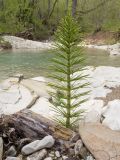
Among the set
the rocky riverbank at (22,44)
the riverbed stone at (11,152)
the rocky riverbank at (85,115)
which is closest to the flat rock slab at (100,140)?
the rocky riverbank at (85,115)

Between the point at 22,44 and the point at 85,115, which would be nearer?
the point at 85,115

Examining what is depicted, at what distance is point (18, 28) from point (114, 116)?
32147 mm

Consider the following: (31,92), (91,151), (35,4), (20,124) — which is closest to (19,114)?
A: (20,124)

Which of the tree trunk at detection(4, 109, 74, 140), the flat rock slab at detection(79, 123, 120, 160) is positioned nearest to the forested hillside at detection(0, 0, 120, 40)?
the tree trunk at detection(4, 109, 74, 140)

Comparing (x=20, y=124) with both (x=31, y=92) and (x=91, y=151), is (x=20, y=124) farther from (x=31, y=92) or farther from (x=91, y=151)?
(x=31, y=92)

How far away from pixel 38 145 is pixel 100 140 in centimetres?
108

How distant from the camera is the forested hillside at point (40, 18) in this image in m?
38.2

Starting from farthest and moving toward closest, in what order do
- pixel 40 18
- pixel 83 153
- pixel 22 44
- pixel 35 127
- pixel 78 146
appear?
1. pixel 40 18
2. pixel 22 44
3. pixel 35 127
4. pixel 78 146
5. pixel 83 153

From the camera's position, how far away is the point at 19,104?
881 cm

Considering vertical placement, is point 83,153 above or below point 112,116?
below

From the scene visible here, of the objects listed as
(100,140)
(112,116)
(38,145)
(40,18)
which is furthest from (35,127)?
(40,18)

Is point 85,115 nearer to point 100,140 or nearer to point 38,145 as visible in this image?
point 100,140

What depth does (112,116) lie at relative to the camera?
6859 millimetres

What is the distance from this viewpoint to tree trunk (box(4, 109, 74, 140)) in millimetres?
6156
